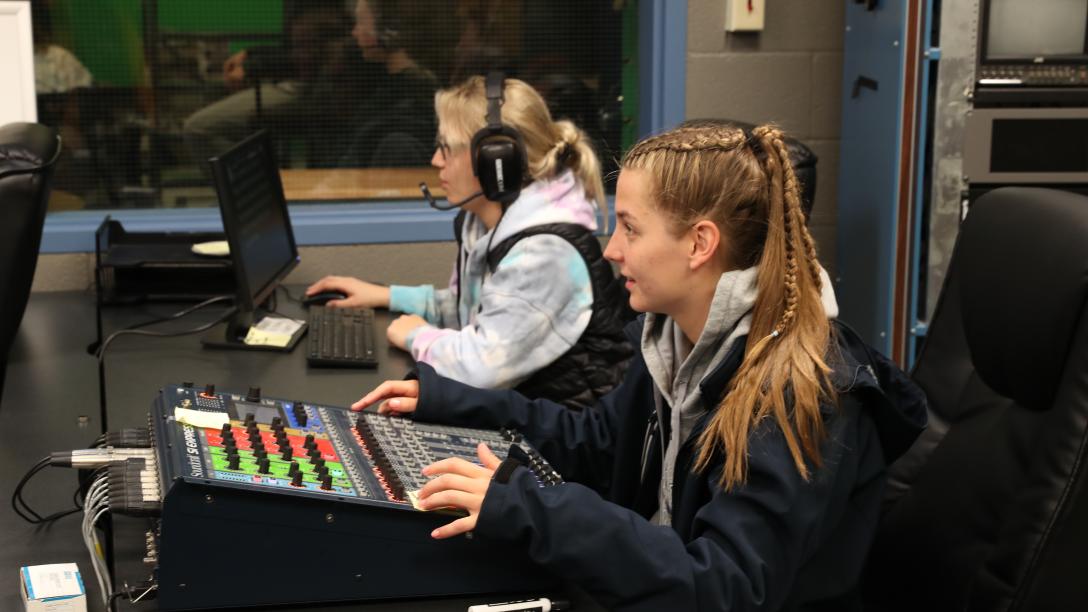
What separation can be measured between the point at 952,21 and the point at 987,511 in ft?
5.13

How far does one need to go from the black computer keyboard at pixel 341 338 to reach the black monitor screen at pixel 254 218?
12cm

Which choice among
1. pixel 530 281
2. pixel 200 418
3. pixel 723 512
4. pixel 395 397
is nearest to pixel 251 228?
pixel 530 281

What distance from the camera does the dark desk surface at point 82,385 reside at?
137 centimetres

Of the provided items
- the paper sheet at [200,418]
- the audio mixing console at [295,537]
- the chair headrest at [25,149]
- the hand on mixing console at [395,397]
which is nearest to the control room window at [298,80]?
the chair headrest at [25,149]

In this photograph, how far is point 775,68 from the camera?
3.12 m

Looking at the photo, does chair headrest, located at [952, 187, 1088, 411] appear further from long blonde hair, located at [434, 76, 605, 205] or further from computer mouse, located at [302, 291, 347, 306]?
computer mouse, located at [302, 291, 347, 306]

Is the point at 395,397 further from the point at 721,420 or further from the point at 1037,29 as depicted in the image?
the point at 1037,29

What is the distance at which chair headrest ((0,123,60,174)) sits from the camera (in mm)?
1934

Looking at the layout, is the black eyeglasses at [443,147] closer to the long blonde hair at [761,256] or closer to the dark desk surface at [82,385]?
the dark desk surface at [82,385]

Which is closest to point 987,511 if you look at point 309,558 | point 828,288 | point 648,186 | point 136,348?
point 828,288

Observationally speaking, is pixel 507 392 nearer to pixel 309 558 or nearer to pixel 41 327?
pixel 309 558

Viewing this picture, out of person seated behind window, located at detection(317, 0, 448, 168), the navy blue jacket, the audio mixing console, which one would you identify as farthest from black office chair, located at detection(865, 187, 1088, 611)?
person seated behind window, located at detection(317, 0, 448, 168)

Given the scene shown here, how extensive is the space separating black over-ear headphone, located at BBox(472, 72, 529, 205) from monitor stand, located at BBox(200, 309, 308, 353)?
1.50 ft

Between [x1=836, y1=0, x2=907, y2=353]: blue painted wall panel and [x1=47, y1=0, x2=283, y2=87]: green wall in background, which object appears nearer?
[x1=836, y1=0, x2=907, y2=353]: blue painted wall panel
